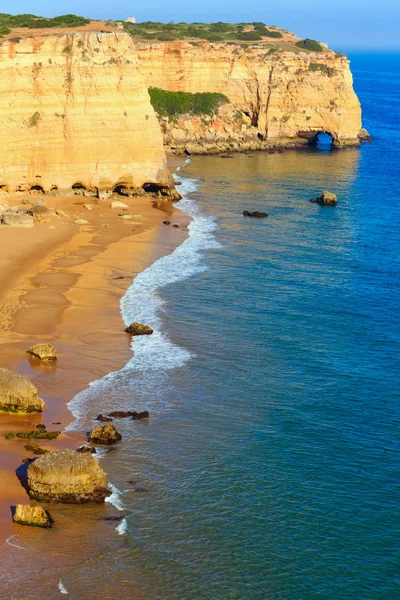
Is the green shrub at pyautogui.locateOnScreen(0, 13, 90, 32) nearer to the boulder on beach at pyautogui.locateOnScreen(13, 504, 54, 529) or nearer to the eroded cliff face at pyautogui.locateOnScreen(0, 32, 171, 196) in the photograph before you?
the eroded cliff face at pyautogui.locateOnScreen(0, 32, 171, 196)

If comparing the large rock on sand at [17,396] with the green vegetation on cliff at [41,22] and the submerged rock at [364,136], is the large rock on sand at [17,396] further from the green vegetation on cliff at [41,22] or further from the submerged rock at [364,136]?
the submerged rock at [364,136]

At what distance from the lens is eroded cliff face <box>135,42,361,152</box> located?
97.6 metres

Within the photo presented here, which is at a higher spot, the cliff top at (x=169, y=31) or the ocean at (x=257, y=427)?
the cliff top at (x=169, y=31)

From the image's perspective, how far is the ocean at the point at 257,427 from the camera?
20953 millimetres

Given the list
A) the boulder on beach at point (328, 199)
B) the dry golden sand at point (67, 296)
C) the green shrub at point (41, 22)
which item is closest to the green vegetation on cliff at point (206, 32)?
the green shrub at point (41, 22)

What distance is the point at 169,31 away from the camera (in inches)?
4658

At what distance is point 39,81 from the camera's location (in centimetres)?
5922

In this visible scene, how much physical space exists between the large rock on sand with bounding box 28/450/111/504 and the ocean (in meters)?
0.99

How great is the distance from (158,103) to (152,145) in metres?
32.4

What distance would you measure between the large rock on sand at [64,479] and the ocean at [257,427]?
986 millimetres

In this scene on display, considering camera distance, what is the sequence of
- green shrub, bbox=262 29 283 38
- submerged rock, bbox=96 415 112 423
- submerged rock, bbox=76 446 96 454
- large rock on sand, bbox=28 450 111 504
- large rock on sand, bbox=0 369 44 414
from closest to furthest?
large rock on sand, bbox=28 450 111 504 → submerged rock, bbox=76 446 96 454 → large rock on sand, bbox=0 369 44 414 → submerged rock, bbox=96 415 112 423 → green shrub, bbox=262 29 283 38

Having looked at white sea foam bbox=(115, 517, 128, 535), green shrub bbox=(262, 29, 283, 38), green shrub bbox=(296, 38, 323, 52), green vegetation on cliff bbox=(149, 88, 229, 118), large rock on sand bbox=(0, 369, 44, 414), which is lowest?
white sea foam bbox=(115, 517, 128, 535)

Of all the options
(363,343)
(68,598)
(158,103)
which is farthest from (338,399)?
(158,103)

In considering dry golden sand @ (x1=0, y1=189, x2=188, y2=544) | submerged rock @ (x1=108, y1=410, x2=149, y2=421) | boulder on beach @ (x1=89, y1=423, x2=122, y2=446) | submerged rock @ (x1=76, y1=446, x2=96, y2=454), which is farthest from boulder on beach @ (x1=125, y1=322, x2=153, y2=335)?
submerged rock @ (x1=76, y1=446, x2=96, y2=454)
